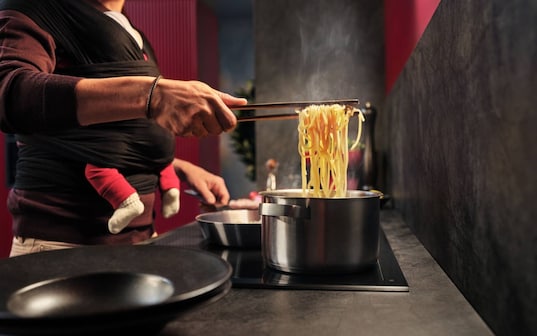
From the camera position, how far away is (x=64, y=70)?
1.38 metres

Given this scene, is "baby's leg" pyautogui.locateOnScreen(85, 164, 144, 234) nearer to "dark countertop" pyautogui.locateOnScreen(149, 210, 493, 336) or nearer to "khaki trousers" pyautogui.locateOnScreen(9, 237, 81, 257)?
"khaki trousers" pyautogui.locateOnScreen(9, 237, 81, 257)

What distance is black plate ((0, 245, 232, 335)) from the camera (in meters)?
0.42

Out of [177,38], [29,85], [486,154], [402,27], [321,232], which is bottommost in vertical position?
[321,232]

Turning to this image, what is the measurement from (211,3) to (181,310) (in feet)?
19.5

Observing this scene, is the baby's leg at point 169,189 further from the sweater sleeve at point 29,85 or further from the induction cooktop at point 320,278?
the induction cooktop at point 320,278

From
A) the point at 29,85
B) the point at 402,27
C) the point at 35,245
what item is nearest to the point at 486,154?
the point at 29,85

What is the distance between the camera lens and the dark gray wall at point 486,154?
1.72 feet

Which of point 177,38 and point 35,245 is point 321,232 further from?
point 177,38

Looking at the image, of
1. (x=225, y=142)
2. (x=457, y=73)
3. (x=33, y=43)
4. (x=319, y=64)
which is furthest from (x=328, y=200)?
(x=225, y=142)

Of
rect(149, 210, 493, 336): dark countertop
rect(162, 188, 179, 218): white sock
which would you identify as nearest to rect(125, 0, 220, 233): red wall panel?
rect(162, 188, 179, 218): white sock

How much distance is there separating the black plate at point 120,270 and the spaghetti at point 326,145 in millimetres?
517

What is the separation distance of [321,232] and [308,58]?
235cm

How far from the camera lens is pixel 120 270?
2.17 ft

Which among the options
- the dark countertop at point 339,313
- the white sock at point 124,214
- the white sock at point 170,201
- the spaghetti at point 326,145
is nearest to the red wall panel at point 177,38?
the white sock at point 170,201
